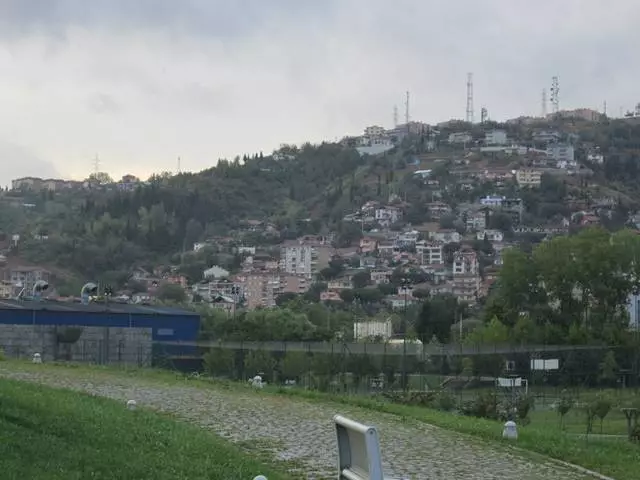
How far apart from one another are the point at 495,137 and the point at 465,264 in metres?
57.3

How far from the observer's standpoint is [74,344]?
34.6m

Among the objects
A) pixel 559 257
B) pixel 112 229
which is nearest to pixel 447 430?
pixel 559 257

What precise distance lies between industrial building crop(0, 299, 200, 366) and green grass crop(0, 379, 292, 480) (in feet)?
65.7

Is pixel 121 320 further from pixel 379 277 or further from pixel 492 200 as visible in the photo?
pixel 492 200

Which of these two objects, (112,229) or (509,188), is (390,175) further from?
(112,229)

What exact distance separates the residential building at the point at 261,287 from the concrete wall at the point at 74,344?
6495cm

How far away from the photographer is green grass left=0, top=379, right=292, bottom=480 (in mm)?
6922

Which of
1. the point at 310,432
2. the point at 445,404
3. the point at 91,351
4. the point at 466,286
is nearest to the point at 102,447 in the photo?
the point at 310,432

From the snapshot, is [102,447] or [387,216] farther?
[387,216]

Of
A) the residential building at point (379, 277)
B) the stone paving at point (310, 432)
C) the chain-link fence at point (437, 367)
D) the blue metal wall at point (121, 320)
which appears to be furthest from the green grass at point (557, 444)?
the residential building at point (379, 277)

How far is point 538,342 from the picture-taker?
1829 inches

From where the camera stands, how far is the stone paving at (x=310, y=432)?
9539 mm

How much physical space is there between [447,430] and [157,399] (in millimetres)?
4290

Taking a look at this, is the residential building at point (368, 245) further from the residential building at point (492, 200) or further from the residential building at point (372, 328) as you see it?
the residential building at point (372, 328)
